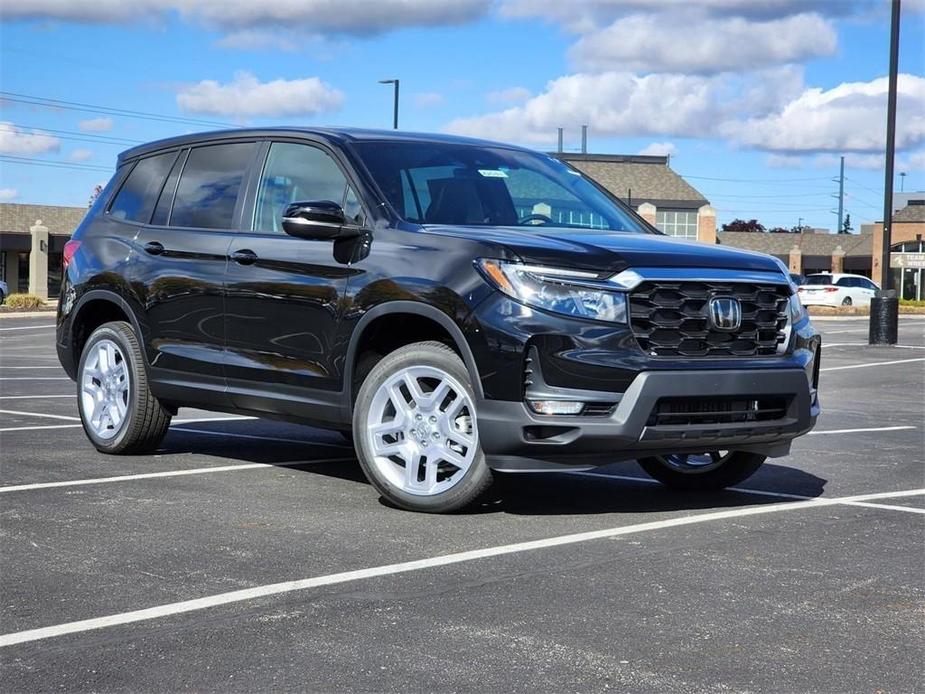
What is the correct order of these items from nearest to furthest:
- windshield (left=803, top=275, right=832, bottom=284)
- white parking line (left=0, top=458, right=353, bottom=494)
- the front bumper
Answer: the front bumper
white parking line (left=0, top=458, right=353, bottom=494)
windshield (left=803, top=275, right=832, bottom=284)

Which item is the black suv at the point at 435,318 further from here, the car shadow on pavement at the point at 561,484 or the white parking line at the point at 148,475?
the white parking line at the point at 148,475

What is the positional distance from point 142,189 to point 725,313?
164 inches

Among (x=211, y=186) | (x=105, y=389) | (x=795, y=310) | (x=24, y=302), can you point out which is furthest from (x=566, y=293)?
(x=24, y=302)

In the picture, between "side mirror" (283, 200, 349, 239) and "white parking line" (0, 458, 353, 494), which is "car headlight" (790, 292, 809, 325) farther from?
"white parking line" (0, 458, 353, 494)

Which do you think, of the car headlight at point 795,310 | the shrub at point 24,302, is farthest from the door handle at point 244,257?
the shrub at point 24,302

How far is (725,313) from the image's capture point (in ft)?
21.4

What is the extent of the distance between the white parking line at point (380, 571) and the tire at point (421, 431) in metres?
0.66

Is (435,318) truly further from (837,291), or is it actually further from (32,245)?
(32,245)

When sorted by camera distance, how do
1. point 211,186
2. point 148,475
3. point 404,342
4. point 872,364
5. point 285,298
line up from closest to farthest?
point 404,342, point 285,298, point 148,475, point 211,186, point 872,364

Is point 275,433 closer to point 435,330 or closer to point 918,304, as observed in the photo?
point 435,330

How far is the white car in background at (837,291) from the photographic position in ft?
166

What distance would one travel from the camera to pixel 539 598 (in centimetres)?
495

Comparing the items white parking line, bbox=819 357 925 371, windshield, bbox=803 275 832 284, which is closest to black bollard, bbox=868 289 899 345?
white parking line, bbox=819 357 925 371

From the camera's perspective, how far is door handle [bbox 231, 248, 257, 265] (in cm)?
757
